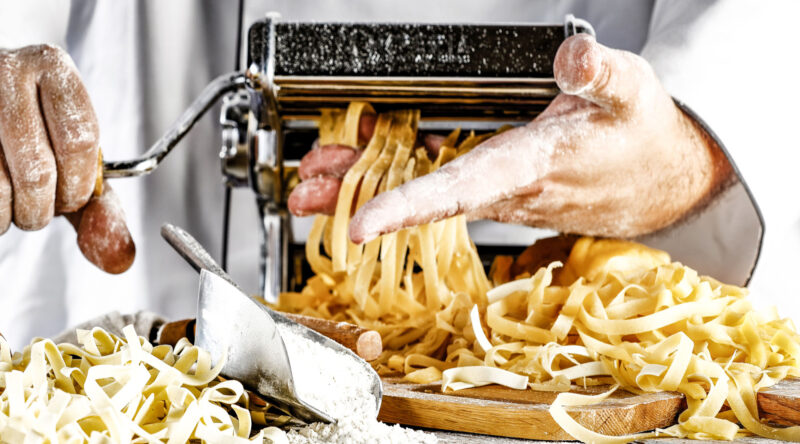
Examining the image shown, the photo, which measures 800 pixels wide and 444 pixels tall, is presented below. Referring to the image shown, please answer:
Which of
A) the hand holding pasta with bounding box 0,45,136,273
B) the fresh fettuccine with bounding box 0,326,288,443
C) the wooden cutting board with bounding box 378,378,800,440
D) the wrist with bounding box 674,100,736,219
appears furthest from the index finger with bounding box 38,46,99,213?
the wrist with bounding box 674,100,736,219

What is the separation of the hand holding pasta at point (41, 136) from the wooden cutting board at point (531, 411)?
0.37m

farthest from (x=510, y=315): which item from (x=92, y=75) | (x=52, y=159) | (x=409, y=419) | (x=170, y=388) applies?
(x=92, y=75)

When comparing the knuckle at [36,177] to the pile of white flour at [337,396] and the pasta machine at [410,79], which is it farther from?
the pile of white flour at [337,396]

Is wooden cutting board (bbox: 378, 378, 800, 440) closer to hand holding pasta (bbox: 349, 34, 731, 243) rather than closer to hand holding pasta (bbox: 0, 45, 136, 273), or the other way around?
hand holding pasta (bbox: 349, 34, 731, 243)

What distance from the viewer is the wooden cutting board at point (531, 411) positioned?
520mm

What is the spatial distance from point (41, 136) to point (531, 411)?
494mm

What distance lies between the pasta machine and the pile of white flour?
0.29m

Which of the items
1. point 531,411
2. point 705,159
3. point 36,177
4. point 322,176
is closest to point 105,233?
point 36,177

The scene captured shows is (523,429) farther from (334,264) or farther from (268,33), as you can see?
(268,33)

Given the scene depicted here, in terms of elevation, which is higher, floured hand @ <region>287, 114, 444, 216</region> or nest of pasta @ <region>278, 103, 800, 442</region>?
floured hand @ <region>287, 114, 444, 216</region>

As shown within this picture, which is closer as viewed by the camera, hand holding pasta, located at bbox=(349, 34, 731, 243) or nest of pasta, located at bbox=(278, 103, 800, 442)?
nest of pasta, located at bbox=(278, 103, 800, 442)

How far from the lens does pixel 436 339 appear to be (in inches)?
28.4

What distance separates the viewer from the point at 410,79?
0.76m

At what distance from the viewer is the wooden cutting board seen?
52 centimetres
